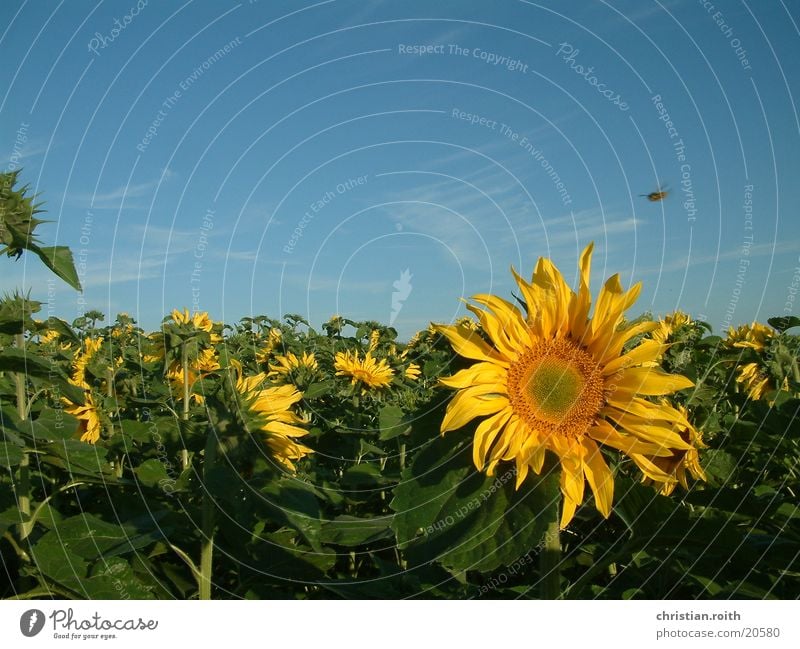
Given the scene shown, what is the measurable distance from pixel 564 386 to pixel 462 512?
1.97ft

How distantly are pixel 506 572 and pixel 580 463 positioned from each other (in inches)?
46.8

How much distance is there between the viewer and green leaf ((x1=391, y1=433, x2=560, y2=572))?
5.78ft

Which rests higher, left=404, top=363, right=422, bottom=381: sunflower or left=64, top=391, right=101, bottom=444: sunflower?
left=404, top=363, right=422, bottom=381: sunflower

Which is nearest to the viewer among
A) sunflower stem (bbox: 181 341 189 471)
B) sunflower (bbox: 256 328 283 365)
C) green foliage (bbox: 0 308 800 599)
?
green foliage (bbox: 0 308 800 599)

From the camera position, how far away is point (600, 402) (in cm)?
212

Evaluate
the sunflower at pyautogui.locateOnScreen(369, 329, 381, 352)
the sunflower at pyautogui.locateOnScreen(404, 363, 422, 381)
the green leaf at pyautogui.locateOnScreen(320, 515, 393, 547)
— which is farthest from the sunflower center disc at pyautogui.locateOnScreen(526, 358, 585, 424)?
the sunflower at pyautogui.locateOnScreen(369, 329, 381, 352)

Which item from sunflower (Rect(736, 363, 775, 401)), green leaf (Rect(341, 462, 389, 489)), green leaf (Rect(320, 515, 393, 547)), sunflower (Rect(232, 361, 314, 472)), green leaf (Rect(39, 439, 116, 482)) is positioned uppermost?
sunflower (Rect(736, 363, 775, 401))

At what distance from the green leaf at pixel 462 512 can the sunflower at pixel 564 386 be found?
60 mm

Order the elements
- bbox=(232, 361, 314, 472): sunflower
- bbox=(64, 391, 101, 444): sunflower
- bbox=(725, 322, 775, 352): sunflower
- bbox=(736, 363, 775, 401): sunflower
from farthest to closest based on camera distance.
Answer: bbox=(725, 322, 775, 352): sunflower → bbox=(736, 363, 775, 401): sunflower → bbox=(64, 391, 101, 444): sunflower → bbox=(232, 361, 314, 472): sunflower

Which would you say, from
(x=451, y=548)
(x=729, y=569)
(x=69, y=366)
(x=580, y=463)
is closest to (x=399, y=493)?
(x=451, y=548)

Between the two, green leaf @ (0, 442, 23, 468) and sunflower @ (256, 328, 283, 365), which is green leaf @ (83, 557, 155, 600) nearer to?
green leaf @ (0, 442, 23, 468)

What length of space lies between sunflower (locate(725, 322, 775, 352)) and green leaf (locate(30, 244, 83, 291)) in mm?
5506

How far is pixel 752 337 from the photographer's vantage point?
6730 millimetres

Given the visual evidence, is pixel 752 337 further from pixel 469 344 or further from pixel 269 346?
pixel 269 346
